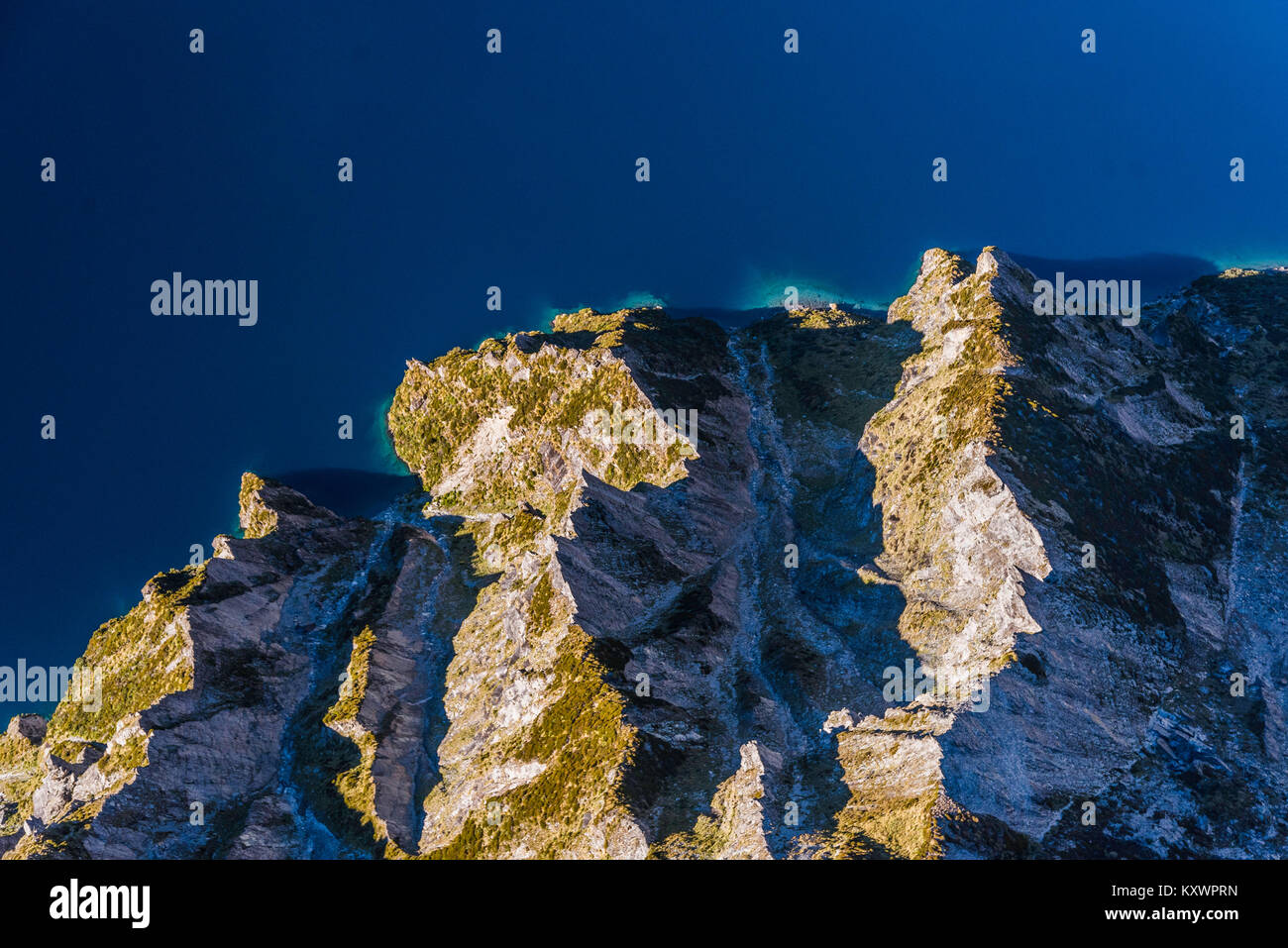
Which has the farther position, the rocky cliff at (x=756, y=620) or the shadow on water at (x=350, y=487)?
the shadow on water at (x=350, y=487)

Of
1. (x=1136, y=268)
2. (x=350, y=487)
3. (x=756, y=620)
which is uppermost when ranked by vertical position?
(x=1136, y=268)

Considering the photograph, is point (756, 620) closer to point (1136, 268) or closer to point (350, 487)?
point (350, 487)

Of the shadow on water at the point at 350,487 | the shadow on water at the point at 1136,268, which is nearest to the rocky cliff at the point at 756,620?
the shadow on water at the point at 350,487

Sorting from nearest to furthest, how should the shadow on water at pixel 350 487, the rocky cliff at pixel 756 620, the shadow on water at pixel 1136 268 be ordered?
the rocky cliff at pixel 756 620, the shadow on water at pixel 350 487, the shadow on water at pixel 1136 268

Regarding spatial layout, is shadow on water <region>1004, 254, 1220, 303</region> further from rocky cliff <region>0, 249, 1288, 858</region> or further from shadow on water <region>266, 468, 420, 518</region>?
shadow on water <region>266, 468, 420, 518</region>

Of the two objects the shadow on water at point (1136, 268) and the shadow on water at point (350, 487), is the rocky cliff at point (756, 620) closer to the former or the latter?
the shadow on water at point (350, 487)

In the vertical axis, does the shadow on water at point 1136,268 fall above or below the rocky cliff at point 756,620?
above

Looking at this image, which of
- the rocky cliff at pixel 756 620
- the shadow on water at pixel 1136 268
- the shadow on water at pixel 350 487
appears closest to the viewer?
the rocky cliff at pixel 756 620

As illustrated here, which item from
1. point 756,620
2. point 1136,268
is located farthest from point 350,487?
point 1136,268
